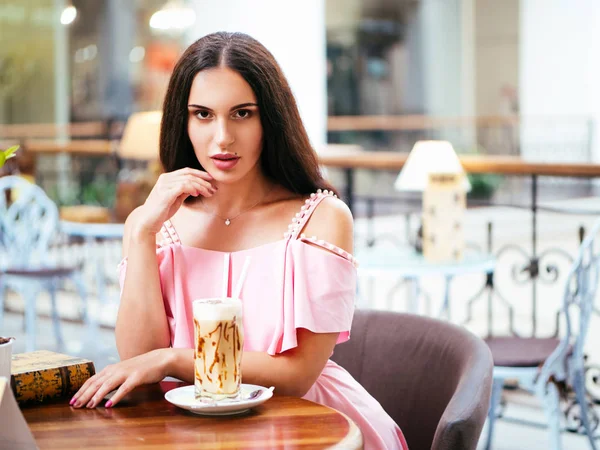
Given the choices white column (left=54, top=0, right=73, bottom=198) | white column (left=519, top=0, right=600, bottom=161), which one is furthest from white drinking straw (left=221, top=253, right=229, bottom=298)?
white column (left=519, top=0, right=600, bottom=161)

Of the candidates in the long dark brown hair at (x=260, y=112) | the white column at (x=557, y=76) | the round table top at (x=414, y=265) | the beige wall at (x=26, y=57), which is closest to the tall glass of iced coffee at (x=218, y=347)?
the long dark brown hair at (x=260, y=112)

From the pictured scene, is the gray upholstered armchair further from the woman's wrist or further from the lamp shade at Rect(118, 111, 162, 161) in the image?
the lamp shade at Rect(118, 111, 162, 161)

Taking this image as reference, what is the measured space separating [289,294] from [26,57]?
9.02 m

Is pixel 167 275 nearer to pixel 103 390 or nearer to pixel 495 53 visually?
pixel 103 390

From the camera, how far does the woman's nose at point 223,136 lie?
149 centimetres

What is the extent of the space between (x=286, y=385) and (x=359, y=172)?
458 inches

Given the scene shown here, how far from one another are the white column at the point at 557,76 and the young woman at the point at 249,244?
11.5m

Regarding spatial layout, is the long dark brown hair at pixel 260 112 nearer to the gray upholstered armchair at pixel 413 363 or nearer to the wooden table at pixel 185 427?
the gray upholstered armchair at pixel 413 363

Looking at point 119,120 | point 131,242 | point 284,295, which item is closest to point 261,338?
point 284,295

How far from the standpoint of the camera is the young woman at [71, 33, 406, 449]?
1.50m

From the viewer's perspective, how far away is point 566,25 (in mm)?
12977

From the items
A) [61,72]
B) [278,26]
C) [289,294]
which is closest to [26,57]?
[61,72]

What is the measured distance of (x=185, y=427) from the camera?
1198 mm

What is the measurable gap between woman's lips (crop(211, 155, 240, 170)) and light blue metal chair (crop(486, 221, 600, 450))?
1739 millimetres
